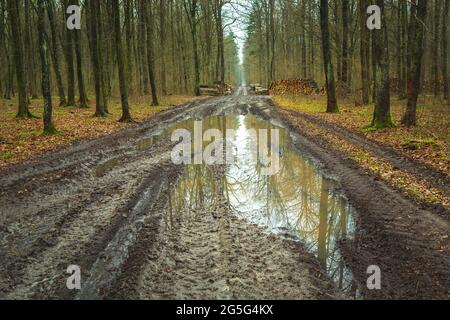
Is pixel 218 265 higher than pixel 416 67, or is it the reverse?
pixel 416 67

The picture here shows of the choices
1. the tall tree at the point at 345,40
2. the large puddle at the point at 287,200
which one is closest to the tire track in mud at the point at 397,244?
the large puddle at the point at 287,200

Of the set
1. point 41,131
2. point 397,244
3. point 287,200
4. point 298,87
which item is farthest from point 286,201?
point 298,87

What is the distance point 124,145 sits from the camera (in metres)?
13.7

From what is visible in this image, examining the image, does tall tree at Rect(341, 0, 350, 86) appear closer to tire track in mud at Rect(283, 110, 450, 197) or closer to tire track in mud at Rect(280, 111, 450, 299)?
tire track in mud at Rect(283, 110, 450, 197)

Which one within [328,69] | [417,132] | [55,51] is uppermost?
[55,51]

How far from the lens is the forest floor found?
28.2 ft

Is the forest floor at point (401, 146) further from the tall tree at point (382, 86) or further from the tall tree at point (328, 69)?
the tall tree at point (328, 69)

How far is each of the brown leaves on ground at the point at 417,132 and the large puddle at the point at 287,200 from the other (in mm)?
3085

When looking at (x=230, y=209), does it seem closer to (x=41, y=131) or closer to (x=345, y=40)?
(x=41, y=131)

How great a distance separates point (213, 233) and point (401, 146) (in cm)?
832

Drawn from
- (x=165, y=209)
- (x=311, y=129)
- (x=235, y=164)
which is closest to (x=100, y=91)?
(x=311, y=129)

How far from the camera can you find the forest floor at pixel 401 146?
8.59 metres

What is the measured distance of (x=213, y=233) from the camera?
6270 millimetres
